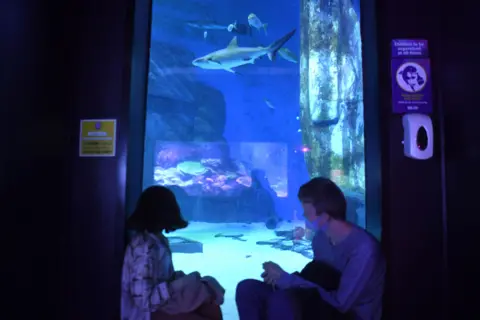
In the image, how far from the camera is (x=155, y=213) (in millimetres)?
2088

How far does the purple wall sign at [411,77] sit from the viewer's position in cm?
238

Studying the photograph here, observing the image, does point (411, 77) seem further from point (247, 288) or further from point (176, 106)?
point (176, 106)

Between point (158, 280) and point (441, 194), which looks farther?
point (441, 194)

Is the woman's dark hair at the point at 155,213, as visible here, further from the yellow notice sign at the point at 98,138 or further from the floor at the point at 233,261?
the floor at the point at 233,261

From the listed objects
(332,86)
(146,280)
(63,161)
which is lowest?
(146,280)

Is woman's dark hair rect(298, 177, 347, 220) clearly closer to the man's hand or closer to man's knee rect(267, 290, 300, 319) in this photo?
the man's hand

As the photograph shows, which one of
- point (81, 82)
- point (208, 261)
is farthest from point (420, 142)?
point (208, 261)

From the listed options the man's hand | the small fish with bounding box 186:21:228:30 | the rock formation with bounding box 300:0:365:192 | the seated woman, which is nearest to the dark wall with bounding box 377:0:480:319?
the man's hand

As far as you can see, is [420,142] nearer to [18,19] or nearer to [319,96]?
[18,19]

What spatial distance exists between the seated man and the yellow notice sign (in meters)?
1.46

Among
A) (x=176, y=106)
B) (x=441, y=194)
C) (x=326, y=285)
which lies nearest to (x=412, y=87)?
(x=441, y=194)

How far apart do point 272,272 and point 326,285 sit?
35 centimetres

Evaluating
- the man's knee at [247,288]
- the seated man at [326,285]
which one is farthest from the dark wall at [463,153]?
the man's knee at [247,288]

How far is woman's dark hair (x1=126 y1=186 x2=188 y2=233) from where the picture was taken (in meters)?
2.07
